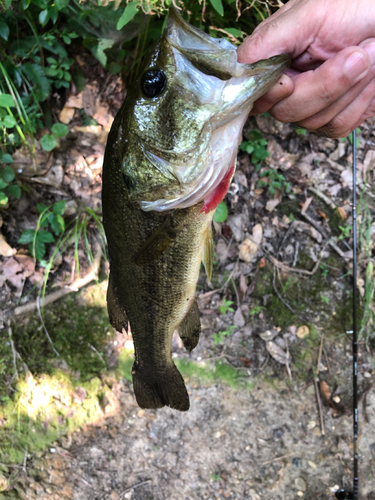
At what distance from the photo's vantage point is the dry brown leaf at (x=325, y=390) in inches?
113

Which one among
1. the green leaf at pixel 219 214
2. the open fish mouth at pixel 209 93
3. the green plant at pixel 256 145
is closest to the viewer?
the open fish mouth at pixel 209 93

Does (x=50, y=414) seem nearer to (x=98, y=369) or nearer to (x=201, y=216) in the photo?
(x=98, y=369)

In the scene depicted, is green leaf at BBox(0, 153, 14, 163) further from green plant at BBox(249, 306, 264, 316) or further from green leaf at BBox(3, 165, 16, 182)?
green plant at BBox(249, 306, 264, 316)

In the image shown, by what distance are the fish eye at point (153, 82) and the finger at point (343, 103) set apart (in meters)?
0.71

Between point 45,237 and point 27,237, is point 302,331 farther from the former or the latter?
point 27,237

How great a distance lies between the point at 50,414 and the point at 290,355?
212cm

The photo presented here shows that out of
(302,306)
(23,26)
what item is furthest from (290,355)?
(23,26)

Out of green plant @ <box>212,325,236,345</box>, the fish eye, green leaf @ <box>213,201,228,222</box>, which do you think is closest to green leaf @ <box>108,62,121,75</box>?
green leaf @ <box>213,201,228,222</box>

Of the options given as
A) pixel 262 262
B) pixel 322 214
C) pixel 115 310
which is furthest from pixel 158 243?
pixel 322 214

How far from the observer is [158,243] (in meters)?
1.45

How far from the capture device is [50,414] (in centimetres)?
278

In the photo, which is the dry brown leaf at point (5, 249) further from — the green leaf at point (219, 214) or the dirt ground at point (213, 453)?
the green leaf at point (219, 214)

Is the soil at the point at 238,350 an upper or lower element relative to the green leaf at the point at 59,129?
lower

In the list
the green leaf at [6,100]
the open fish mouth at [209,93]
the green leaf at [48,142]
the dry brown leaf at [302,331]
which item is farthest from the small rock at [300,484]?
the green leaf at [6,100]
